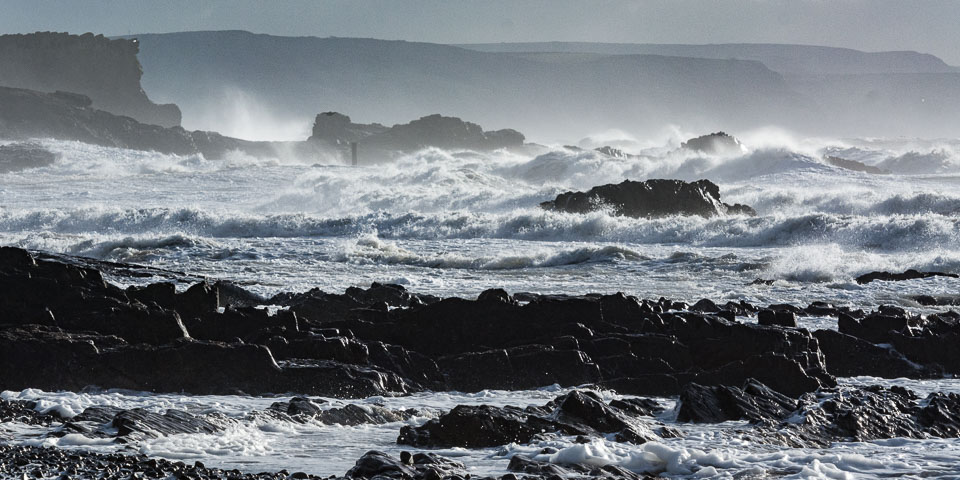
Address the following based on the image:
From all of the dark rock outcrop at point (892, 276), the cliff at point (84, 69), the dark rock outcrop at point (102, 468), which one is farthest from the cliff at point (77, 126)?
the dark rock outcrop at point (102, 468)

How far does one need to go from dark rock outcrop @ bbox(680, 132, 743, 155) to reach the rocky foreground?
4082 cm

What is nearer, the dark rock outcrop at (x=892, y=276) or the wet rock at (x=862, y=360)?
the wet rock at (x=862, y=360)

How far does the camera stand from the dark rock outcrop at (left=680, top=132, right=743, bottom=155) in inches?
2052

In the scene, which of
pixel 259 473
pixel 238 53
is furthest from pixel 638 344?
pixel 238 53

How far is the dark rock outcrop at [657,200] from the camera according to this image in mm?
29406

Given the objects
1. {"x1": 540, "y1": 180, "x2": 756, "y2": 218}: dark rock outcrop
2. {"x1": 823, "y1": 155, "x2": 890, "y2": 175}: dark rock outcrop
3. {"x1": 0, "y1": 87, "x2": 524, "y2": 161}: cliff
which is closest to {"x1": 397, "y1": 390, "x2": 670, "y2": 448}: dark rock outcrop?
{"x1": 540, "y1": 180, "x2": 756, "y2": 218}: dark rock outcrop

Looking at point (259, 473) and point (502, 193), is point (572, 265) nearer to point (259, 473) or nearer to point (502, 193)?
point (259, 473)

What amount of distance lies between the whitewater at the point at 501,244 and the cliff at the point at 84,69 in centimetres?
3483

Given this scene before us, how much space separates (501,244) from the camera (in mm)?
25781

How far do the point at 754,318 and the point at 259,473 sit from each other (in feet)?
25.1

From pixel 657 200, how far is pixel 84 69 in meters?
76.0

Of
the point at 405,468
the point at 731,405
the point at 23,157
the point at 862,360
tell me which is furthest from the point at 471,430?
the point at 23,157

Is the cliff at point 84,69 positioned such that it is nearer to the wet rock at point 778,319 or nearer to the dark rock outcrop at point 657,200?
the dark rock outcrop at point 657,200

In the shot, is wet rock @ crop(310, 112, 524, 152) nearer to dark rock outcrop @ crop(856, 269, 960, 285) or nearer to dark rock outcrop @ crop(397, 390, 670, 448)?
dark rock outcrop @ crop(856, 269, 960, 285)
